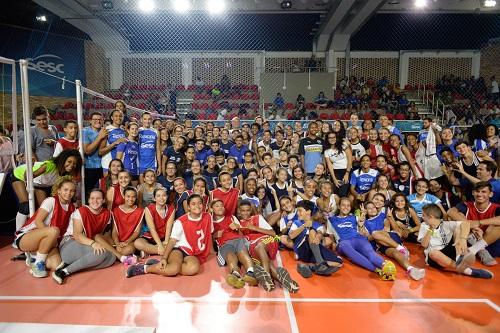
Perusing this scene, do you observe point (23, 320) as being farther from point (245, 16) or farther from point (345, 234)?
point (245, 16)

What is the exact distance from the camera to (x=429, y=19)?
57.6ft

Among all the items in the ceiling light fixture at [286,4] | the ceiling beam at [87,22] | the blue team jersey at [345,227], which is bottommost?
the blue team jersey at [345,227]

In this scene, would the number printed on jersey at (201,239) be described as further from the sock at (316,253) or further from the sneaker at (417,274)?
the sneaker at (417,274)

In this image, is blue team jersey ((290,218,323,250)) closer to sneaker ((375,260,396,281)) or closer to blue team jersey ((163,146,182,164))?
sneaker ((375,260,396,281))

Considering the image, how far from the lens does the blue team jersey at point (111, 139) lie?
556 centimetres

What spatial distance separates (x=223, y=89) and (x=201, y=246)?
14340mm

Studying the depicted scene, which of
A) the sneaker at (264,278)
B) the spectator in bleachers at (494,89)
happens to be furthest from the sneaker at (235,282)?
the spectator in bleachers at (494,89)

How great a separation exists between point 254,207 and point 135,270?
188cm

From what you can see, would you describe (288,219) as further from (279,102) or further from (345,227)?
(279,102)

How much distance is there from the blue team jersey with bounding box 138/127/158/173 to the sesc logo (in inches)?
438

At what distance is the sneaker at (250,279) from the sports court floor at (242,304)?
0.25 feet

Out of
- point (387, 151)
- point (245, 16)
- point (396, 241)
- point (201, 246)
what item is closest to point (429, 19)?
point (245, 16)

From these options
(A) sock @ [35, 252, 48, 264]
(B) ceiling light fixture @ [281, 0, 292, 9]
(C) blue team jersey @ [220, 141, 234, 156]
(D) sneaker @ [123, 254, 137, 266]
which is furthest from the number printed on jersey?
(B) ceiling light fixture @ [281, 0, 292, 9]

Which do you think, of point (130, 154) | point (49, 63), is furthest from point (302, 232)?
point (49, 63)
